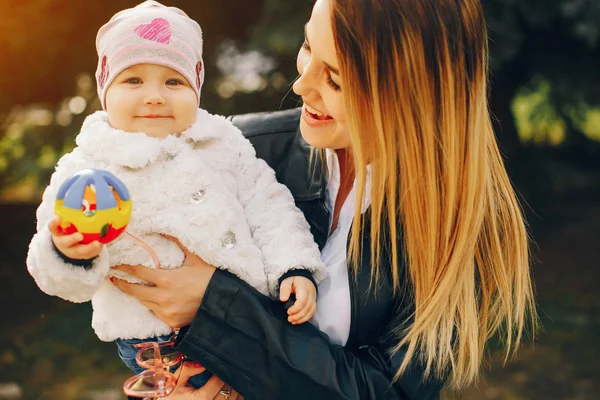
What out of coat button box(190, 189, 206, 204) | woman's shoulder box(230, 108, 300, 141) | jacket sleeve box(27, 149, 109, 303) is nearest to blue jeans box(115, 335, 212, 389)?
jacket sleeve box(27, 149, 109, 303)

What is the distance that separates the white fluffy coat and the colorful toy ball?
7.1 inches

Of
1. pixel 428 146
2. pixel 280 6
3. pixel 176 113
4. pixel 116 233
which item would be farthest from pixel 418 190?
Answer: pixel 280 6

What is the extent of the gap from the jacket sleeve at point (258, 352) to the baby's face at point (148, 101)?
406 millimetres

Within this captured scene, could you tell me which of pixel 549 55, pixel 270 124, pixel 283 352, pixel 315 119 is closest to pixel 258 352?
pixel 283 352

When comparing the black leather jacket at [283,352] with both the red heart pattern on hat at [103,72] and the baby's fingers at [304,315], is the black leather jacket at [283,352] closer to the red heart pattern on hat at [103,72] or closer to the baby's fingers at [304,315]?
the baby's fingers at [304,315]

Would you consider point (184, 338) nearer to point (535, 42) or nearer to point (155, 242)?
point (155, 242)

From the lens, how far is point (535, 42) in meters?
5.17

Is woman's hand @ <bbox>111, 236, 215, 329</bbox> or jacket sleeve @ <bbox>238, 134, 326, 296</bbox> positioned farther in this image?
jacket sleeve @ <bbox>238, 134, 326, 296</bbox>

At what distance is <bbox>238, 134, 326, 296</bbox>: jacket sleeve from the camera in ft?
6.28

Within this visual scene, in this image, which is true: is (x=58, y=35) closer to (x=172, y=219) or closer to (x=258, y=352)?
(x=172, y=219)

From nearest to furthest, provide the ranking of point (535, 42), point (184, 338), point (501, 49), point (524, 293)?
point (184, 338), point (524, 293), point (501, 49), point (535, 42)

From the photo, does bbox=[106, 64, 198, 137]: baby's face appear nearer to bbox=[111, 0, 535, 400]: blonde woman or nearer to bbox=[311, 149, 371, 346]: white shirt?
bbox=[111, 0, 535, 400]: blonde woman

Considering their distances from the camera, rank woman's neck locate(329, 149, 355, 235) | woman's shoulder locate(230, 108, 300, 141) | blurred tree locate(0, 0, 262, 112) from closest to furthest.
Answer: woman's neck locate(329, 149, 355, 235) → woman's shoulder locate(230, 108, 300, 141) → blurred tree locate(0, 0, 262, 112)

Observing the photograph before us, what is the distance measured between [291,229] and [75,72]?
3.41 metres
